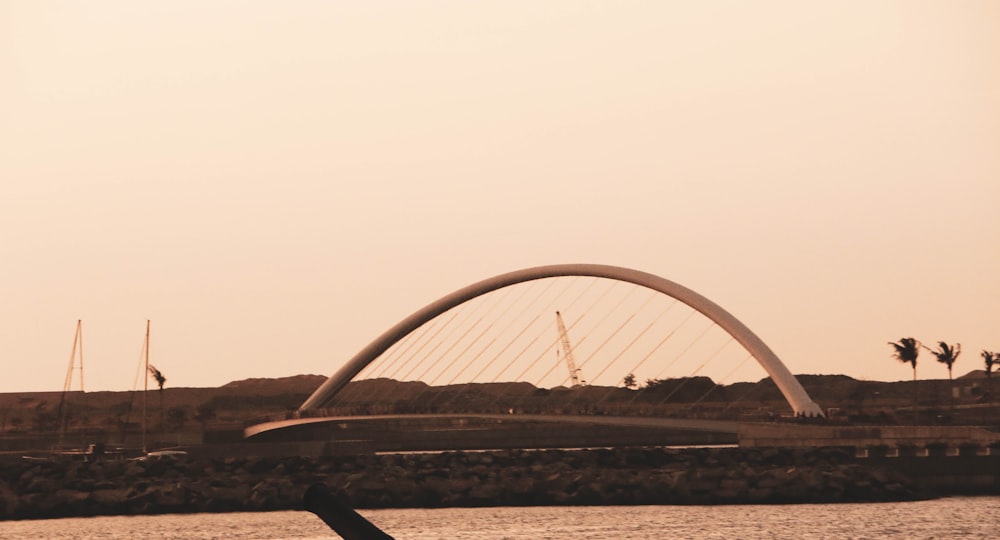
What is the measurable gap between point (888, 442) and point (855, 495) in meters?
11.4

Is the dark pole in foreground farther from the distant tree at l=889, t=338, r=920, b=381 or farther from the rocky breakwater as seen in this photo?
the distant tree at l=889, t=338, r=920, b=381

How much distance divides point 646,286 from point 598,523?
32476 millimetres

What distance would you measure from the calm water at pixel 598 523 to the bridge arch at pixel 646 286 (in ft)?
73.3

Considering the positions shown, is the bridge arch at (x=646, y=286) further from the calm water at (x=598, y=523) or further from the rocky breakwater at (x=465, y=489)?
the calm water at (x=598, y=523)

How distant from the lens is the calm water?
4275 centimetres

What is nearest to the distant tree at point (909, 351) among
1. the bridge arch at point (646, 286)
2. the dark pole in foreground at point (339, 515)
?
the bridge arch at point (646, 286)

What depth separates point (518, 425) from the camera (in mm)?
129500

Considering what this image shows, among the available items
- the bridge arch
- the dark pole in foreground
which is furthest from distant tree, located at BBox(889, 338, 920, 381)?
the dark pole in foreground

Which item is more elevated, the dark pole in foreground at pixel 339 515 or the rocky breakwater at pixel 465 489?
the rocky breakwater at pixel 465 489

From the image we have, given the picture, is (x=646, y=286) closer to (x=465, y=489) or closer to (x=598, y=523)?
(x=465, y=489)

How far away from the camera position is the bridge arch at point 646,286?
75375 mm

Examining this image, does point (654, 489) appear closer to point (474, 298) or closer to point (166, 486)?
point (166, 486)

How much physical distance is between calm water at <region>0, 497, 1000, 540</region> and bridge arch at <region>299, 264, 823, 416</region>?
22.3m

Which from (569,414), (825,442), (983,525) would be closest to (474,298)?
(569,414)
